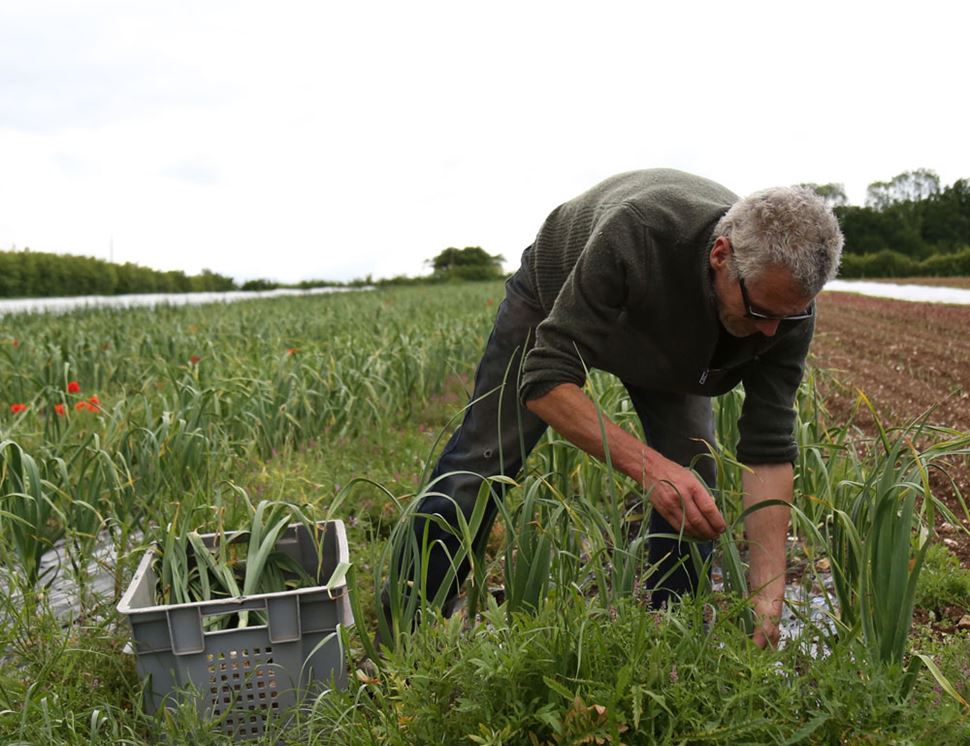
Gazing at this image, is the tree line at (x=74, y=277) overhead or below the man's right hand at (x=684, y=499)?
overhead

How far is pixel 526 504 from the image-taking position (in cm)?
176

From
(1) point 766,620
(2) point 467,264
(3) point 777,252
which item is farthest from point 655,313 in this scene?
(2) point 467,264

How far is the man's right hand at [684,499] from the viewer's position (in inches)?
69.5

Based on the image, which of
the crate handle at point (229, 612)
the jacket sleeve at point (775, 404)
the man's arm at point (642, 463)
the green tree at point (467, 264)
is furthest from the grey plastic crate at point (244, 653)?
the green tree at point (467, 264)

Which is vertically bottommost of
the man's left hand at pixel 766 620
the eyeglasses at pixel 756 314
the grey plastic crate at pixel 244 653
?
the grey plastic crate at pixel 244 653

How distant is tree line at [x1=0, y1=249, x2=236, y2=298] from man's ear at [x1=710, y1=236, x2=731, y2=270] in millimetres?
26487

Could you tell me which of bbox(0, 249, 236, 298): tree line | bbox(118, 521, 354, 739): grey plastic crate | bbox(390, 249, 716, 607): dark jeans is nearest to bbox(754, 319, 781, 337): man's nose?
bbox(390, 249, 716, 607): dark jeans

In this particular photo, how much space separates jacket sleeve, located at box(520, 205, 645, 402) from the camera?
1979 millimetres

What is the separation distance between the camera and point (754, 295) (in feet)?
6.02

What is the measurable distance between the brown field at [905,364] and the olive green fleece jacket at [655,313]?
0.22 meters

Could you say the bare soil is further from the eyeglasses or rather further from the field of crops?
the eyeglasses

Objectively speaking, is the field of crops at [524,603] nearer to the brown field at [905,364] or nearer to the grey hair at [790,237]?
the grey hair at [790,237]

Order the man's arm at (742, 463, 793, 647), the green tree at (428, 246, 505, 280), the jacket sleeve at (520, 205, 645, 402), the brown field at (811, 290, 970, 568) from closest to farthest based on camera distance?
the man's arm at (742, 463, 793, 647) → the jacket sleeve at (520, 205, 645, 402) → the brown field at (811, 290, 970, 568) → the green tree at (428, 246, 505, 280)

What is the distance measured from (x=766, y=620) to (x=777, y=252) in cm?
73
